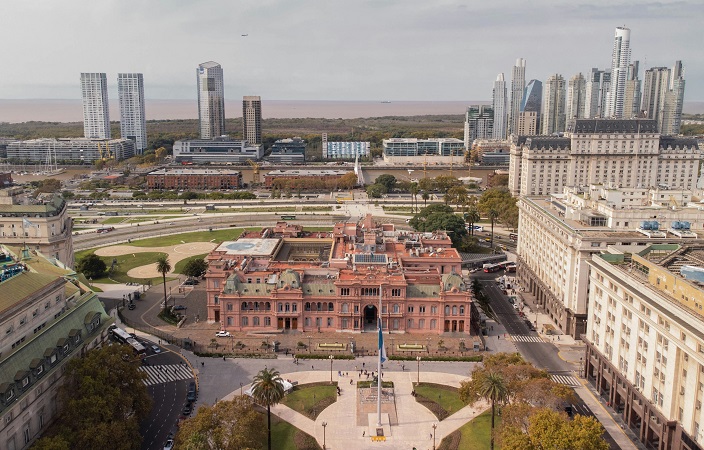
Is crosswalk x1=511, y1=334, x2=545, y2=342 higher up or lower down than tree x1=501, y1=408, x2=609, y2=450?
lower down

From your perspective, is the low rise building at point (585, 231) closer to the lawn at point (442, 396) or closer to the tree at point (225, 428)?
the lawn at point (442, 396)

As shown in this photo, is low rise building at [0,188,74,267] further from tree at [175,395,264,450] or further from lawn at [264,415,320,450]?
tree at [175,395,264,450]

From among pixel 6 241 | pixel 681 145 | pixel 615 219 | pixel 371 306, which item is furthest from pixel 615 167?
pixel 6 241

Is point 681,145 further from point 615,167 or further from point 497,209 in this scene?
point 497,209

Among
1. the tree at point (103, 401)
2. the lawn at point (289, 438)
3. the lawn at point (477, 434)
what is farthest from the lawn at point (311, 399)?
the tree at point (103, 401)

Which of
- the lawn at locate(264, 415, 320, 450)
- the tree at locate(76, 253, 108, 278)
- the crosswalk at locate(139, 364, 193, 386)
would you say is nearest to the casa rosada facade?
the crosswalk at locate(139, 364, 193, 386)

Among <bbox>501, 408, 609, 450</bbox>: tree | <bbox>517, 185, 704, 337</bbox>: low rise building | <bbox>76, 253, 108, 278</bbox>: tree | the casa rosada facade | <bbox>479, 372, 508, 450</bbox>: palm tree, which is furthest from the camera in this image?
<bbox>76, 253, 108, 278</bbox>: tree

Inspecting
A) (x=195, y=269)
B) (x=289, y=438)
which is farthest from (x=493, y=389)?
(x=195, y=269)

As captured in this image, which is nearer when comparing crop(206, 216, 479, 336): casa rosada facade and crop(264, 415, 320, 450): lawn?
crop(264, 415, 320, 450): lawn
